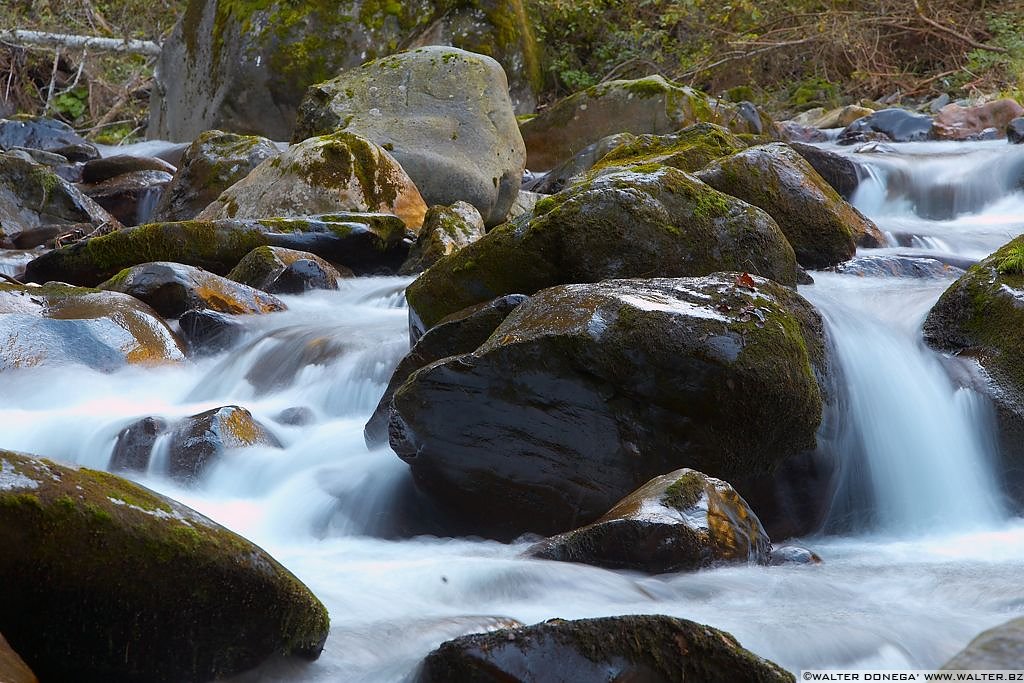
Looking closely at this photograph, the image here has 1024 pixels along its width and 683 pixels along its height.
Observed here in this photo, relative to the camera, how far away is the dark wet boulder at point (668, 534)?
348 cm

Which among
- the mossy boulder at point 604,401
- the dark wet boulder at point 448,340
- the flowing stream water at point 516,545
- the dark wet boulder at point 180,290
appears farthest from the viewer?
the dark wet boulder at point 180,290

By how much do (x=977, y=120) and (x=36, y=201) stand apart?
11.1 meters

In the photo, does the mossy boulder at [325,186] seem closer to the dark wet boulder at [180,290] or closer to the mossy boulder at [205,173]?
the mossy boulder at [205,173]

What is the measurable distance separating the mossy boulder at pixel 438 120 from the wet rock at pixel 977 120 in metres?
6.28

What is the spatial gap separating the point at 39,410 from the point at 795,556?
377cm

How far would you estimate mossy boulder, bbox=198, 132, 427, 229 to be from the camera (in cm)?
887

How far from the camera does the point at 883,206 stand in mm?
10727

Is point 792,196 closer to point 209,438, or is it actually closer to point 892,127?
point 209,438

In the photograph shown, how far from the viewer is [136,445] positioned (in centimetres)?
492

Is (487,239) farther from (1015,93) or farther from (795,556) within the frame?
(1015,93)

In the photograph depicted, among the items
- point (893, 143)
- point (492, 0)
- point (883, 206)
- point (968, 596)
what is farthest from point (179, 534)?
point (492, 0)

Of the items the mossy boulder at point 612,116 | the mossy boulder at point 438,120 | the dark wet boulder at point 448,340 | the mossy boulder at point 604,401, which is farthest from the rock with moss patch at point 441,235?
the mossy boulder at point 612,116

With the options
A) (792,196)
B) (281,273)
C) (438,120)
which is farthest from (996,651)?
(438,120)

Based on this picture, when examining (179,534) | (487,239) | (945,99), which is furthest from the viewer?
Result: (945,99)
